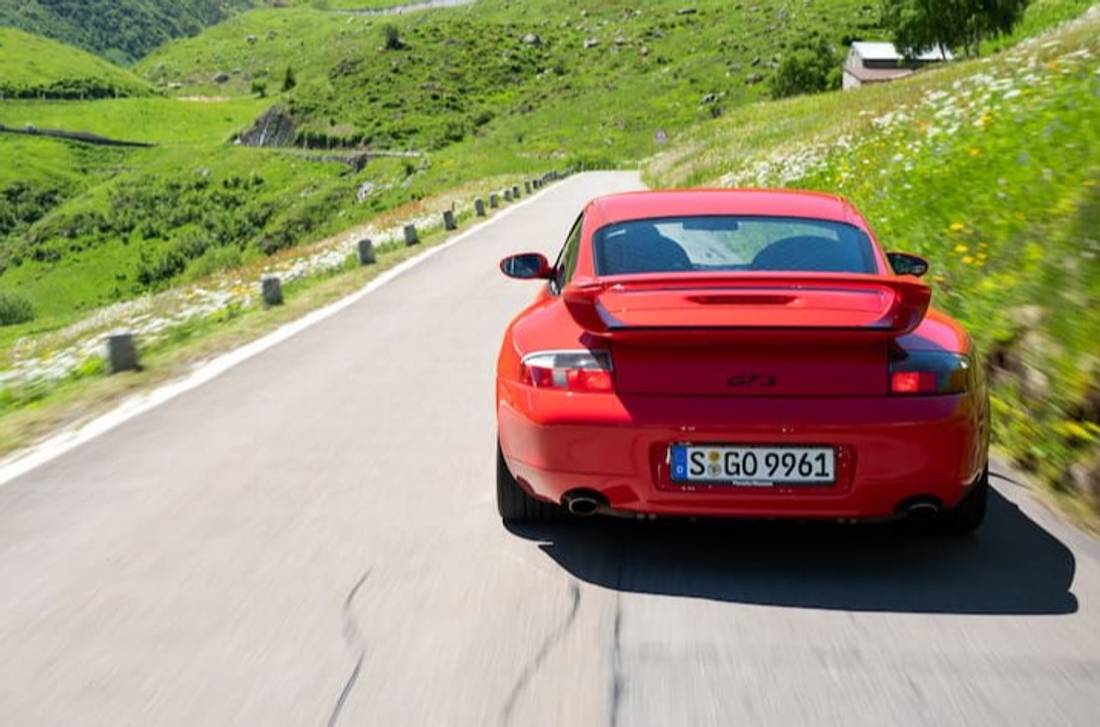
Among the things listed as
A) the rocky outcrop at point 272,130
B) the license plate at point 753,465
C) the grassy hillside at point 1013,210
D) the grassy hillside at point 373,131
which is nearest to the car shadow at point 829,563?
the license plate at point 753,465

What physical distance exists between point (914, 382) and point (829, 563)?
82cm

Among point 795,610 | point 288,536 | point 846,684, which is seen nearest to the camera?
point 846,684

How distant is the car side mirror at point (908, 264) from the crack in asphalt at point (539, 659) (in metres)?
2.54

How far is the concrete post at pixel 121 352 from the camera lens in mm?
8539

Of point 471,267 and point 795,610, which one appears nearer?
point 795,610

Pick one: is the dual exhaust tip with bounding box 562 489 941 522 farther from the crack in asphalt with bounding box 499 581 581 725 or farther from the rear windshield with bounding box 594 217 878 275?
the rear windshield with bounding box 594 217 878 275

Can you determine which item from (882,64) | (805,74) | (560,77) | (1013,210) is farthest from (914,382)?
(560,77)

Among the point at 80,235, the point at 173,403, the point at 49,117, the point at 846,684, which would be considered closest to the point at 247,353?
the point at 173,403

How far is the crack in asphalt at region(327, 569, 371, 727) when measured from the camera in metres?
3.07

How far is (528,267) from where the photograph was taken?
5.72 m

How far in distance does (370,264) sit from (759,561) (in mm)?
14005

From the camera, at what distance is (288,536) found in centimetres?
463

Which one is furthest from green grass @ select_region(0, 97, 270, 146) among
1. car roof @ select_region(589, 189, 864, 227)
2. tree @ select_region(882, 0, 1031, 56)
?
car roof @ select_region(589, 189, 864, 227)

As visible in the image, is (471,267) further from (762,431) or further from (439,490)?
(762,431)
